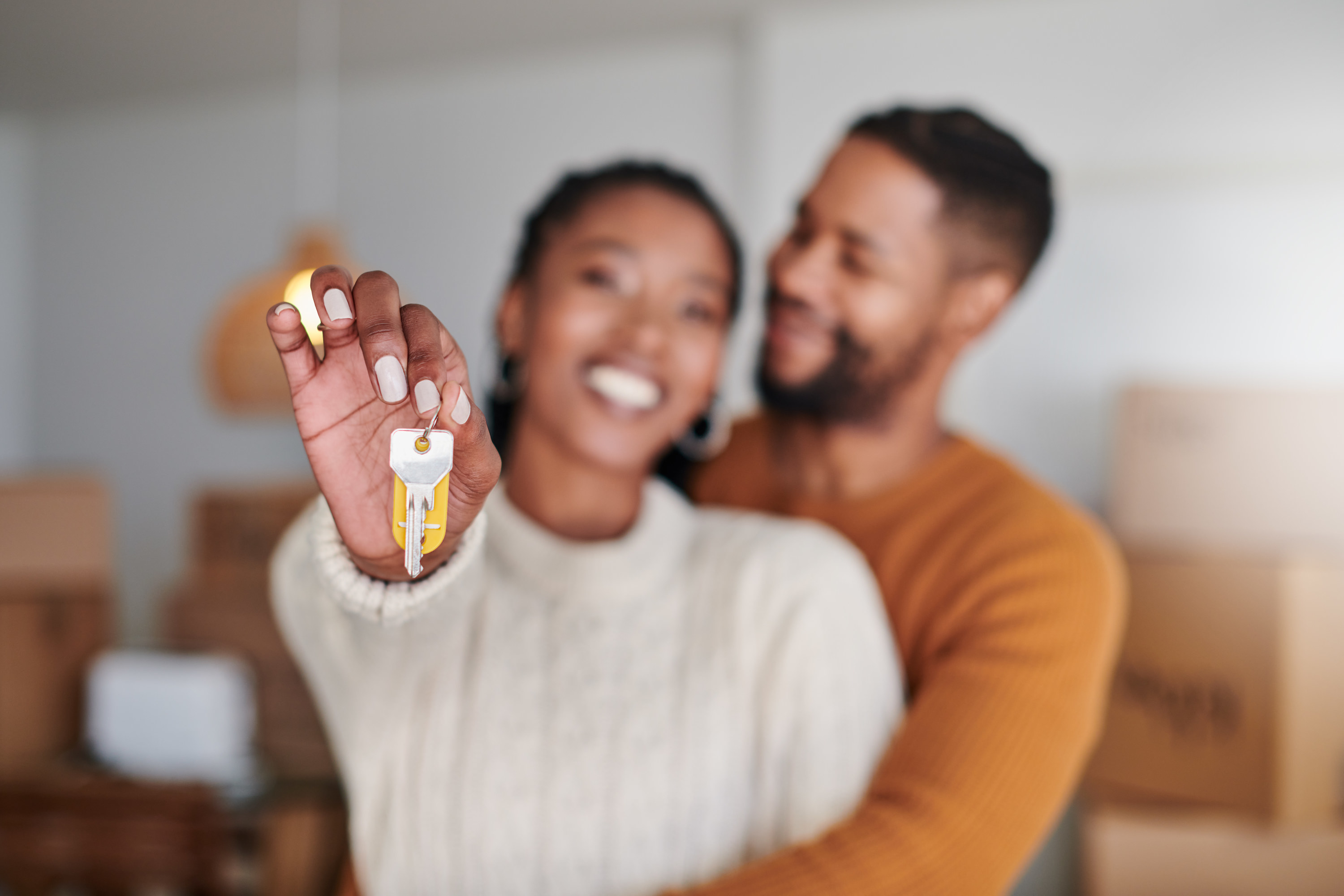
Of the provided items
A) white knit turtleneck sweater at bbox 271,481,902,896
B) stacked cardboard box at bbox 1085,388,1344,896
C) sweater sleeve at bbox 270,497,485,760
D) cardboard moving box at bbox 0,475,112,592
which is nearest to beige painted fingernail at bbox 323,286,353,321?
sweater sleeve at bbox 270,497,485,760

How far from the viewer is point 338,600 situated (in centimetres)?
54

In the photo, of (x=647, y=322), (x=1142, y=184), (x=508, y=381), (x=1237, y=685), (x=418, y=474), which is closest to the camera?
(x=418, y=474)

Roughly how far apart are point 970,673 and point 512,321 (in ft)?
1.74

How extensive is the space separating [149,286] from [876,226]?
242cm

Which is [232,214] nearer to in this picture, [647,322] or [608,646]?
[647,322]

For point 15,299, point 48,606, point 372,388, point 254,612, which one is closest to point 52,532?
point 48,606

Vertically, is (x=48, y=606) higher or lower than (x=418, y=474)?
lower

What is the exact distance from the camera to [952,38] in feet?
6.47

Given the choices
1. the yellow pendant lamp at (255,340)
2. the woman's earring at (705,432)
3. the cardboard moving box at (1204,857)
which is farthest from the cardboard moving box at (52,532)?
the cardboard moving box at (1204,857)

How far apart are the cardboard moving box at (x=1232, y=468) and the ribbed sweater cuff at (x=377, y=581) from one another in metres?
1.25

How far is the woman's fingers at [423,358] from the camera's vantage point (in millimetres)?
397

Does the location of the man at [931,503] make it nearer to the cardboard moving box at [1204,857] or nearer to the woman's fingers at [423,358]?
the woman's fingers at [423,358]

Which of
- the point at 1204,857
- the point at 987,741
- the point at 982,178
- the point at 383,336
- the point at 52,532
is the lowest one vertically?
the point at 1204,857

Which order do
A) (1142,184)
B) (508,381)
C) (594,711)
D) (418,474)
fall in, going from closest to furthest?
(418,474)
(594,711)
(508,381)
(1142,184)
